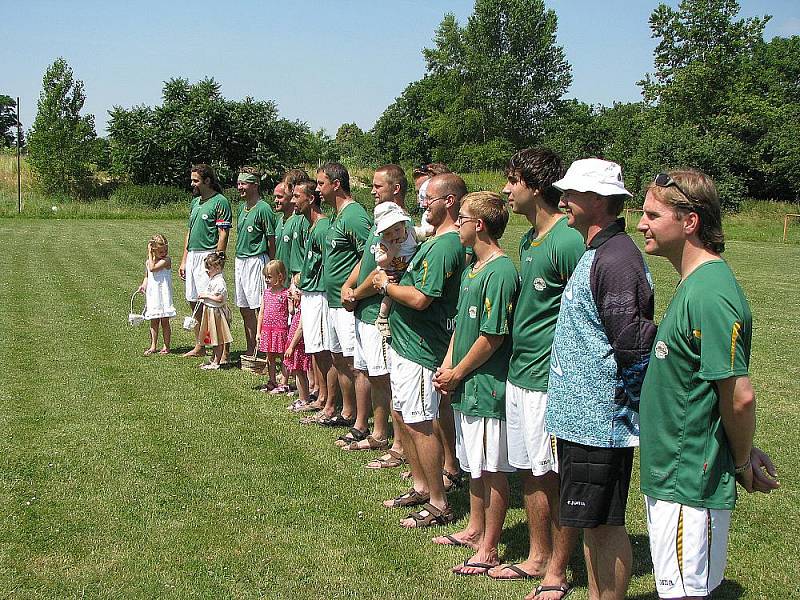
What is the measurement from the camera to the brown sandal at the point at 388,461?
272 inches

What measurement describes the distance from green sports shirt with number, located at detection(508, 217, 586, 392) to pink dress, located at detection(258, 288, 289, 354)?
194 inches

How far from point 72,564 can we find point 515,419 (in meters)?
2.81

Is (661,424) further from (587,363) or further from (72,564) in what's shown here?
(72,564)

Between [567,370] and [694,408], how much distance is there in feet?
2.52

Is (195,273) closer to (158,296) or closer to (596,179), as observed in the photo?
(158,296)

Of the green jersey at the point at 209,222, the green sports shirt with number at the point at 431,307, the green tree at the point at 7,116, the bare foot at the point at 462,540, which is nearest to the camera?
the bare foot at the point at 462,540

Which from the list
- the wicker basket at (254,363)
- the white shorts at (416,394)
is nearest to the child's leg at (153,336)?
the wicker basket at (254,363)

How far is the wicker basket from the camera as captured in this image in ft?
34.1

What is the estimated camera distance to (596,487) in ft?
12.5

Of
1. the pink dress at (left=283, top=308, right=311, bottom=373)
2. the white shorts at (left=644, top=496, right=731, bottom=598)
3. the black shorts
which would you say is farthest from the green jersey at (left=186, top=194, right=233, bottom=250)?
the white shorts at (left=644, top=496, right=731, bottom=598)

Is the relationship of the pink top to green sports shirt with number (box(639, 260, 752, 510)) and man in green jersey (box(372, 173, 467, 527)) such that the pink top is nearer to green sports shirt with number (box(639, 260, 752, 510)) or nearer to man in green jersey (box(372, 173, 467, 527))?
man in green jersey (box(372, 173, 467, 527))

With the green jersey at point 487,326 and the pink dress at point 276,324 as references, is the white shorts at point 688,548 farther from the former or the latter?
the pink dress at point 276,324

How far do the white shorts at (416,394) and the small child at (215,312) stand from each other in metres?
5.18

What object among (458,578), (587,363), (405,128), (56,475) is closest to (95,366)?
(56,475)
